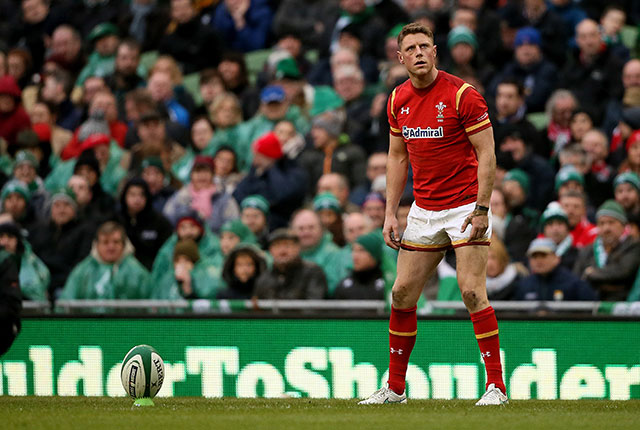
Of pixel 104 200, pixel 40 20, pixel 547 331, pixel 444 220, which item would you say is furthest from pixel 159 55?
pixel 444 220

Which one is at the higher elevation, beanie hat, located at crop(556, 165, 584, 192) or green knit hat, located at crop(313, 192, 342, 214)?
beanie hat, located at crop(556, 165, 584, 192)

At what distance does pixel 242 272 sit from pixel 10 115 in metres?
6.61

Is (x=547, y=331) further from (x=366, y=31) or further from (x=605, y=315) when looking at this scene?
(x=366, y=31)

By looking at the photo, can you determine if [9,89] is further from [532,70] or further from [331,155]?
[532,70]

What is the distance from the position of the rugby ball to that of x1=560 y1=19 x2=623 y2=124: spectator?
26.4 ft

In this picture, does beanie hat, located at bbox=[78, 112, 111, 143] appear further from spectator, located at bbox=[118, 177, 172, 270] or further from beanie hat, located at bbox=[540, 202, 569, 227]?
beanie hat, located at bbox=[540, 202, 569, 227]

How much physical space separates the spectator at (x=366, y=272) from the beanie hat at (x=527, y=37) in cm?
471

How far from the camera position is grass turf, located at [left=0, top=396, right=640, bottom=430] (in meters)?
7.01

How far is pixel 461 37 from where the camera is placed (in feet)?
49.2

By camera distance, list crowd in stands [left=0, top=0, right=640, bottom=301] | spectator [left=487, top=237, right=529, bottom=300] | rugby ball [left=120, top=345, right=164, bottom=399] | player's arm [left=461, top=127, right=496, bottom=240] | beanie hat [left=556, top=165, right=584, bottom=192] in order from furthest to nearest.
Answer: beanie hat [left=556, top=165, right=584, bottom=192], crowd in stands [left=0, top=0, right=640, bottom=301], spectator [left=487, top=237, right=529, bottom=300], rugby ball [left=120, top=345, right=164, bottom=399], player's arm [left=461, top=127, right=496, bottom=240]

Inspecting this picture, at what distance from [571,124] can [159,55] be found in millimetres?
7559

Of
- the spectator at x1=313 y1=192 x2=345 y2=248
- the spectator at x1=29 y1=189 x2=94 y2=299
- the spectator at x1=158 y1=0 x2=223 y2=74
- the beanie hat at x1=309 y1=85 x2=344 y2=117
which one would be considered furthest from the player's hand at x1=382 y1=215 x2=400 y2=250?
the spectator at x1=158 y1=0 x2=223 y2=74

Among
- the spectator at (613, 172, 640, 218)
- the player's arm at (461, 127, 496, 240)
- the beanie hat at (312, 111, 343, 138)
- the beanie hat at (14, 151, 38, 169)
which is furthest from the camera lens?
the beanie hat at (14, 151, 38, 169)

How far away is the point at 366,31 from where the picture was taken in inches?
669
